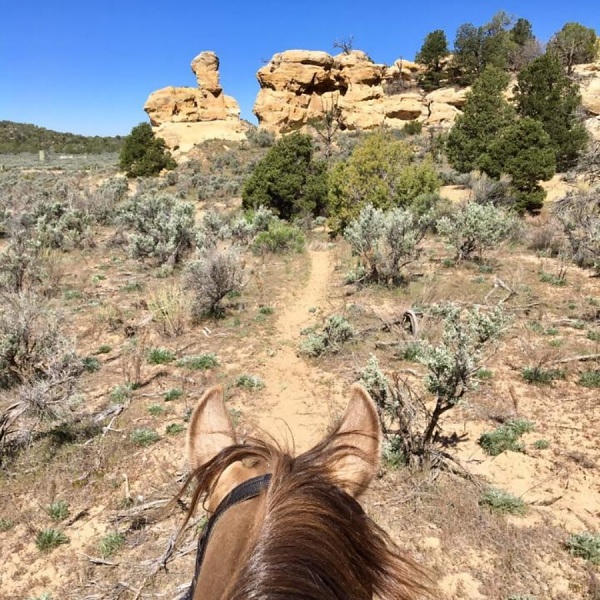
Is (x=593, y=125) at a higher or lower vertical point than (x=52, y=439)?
higher

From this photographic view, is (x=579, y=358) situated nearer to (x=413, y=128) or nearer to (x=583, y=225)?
(x=583, y=225)

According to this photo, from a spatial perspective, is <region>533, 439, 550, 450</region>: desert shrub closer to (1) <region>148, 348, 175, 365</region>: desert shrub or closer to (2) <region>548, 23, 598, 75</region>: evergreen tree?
(1) <region>148, 348, 175, 365</region>: desert shrub

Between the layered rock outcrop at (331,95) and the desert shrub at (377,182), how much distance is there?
2107cm

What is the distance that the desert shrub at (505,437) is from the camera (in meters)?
4.54

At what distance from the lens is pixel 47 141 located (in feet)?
223

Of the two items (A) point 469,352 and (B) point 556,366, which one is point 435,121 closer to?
(B) point 556,366

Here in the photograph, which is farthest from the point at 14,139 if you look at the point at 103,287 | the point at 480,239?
the point at 480,239

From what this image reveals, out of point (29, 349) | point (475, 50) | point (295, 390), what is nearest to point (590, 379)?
point (295, 390)

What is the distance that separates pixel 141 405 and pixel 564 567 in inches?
187

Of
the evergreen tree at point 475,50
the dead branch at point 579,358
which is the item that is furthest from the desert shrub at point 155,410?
the evergreen tree at point 475,50

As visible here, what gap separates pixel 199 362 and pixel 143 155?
24.4 metres

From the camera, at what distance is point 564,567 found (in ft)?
10.4

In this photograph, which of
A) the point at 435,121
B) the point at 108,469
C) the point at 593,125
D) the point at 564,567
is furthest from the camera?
the point at 435,121

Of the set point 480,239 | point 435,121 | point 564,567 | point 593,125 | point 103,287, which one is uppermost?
point 435,121
